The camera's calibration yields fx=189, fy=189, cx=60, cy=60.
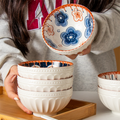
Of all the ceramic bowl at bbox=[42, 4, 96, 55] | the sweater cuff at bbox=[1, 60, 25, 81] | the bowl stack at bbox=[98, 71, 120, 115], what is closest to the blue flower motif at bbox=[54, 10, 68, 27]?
the ceramic bowl at bbox=[42, 4, 96, 55]

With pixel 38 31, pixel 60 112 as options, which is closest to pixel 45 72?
pixel 60 112

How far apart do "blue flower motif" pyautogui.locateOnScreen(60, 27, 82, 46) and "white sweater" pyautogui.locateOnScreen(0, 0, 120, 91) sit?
83 millimetres

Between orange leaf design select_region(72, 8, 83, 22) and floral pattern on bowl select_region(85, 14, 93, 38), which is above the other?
orange leaf design select_region(72, 8, 83, 22)

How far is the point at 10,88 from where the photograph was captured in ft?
2.04

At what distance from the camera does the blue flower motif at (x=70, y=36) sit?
767 mm

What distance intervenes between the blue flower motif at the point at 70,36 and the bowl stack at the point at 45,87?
0.29 meters

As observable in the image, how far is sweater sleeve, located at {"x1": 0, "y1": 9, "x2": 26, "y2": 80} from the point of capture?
68 centimetres

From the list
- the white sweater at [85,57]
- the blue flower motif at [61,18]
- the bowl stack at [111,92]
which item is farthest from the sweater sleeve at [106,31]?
the bowl stack at [111,92]

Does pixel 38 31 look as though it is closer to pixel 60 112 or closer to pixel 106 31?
pixel 106 31

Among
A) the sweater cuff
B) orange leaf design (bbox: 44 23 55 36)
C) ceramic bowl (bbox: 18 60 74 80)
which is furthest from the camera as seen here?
orange leaf design (bbox: 44 23 55 36)

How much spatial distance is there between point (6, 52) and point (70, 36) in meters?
0.29

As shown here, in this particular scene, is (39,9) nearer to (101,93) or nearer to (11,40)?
(11,40)

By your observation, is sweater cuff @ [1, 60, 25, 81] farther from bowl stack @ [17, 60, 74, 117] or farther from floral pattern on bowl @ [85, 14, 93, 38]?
floral pattern on bowl @ [85, 14, 93, 38]

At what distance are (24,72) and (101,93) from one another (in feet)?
0.76
